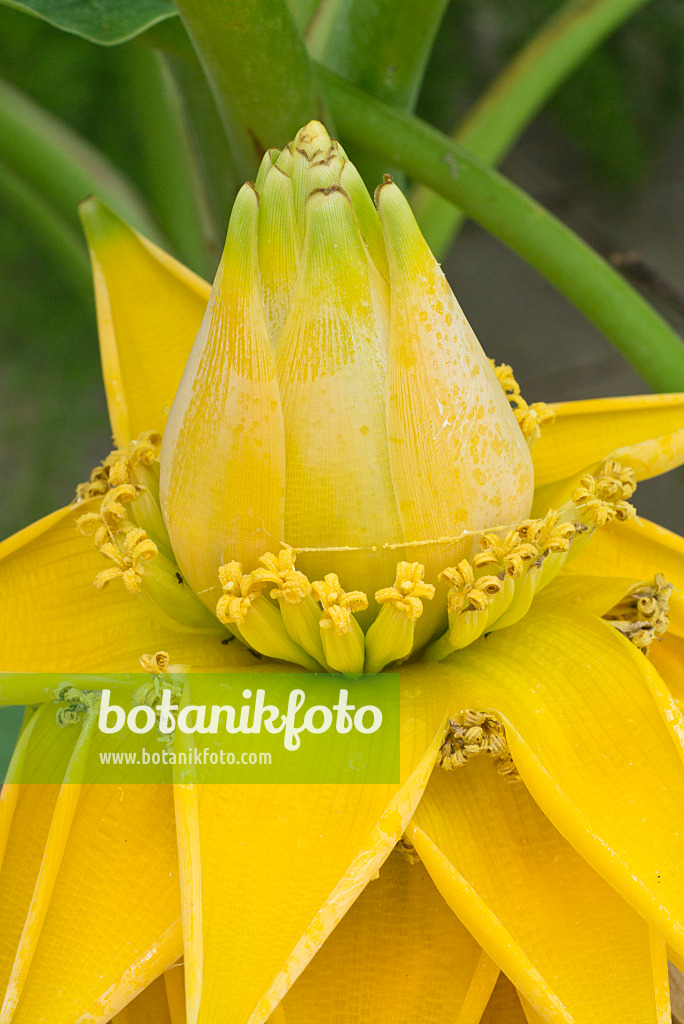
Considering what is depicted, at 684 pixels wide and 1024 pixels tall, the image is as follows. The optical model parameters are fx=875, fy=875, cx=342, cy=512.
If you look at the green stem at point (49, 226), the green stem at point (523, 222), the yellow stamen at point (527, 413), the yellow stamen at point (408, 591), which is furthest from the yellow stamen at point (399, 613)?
the green stem at point (49, 226)

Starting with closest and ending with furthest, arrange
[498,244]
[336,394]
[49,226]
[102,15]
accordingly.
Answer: [336,394], [102,15], [49,226], [498,244]

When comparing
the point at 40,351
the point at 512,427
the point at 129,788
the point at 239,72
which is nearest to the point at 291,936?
the point at 129,788

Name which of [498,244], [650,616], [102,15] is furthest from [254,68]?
[498,244]

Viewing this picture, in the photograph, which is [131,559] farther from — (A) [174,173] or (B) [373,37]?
(A) [174,173]

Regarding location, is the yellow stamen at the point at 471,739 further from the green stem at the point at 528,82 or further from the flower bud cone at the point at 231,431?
the green stem at the point at 528,82

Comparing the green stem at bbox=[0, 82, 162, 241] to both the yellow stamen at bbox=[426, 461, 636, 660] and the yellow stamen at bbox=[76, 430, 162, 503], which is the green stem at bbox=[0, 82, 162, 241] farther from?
the yellow stamen at bbox=[426, 461, 636, 660]

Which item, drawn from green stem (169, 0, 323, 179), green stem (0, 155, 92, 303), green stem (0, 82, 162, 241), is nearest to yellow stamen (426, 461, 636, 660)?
green stem (169, 0, 323, 179)

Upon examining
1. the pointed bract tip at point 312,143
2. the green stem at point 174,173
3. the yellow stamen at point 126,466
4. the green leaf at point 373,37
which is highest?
the green stem at point 174,173
